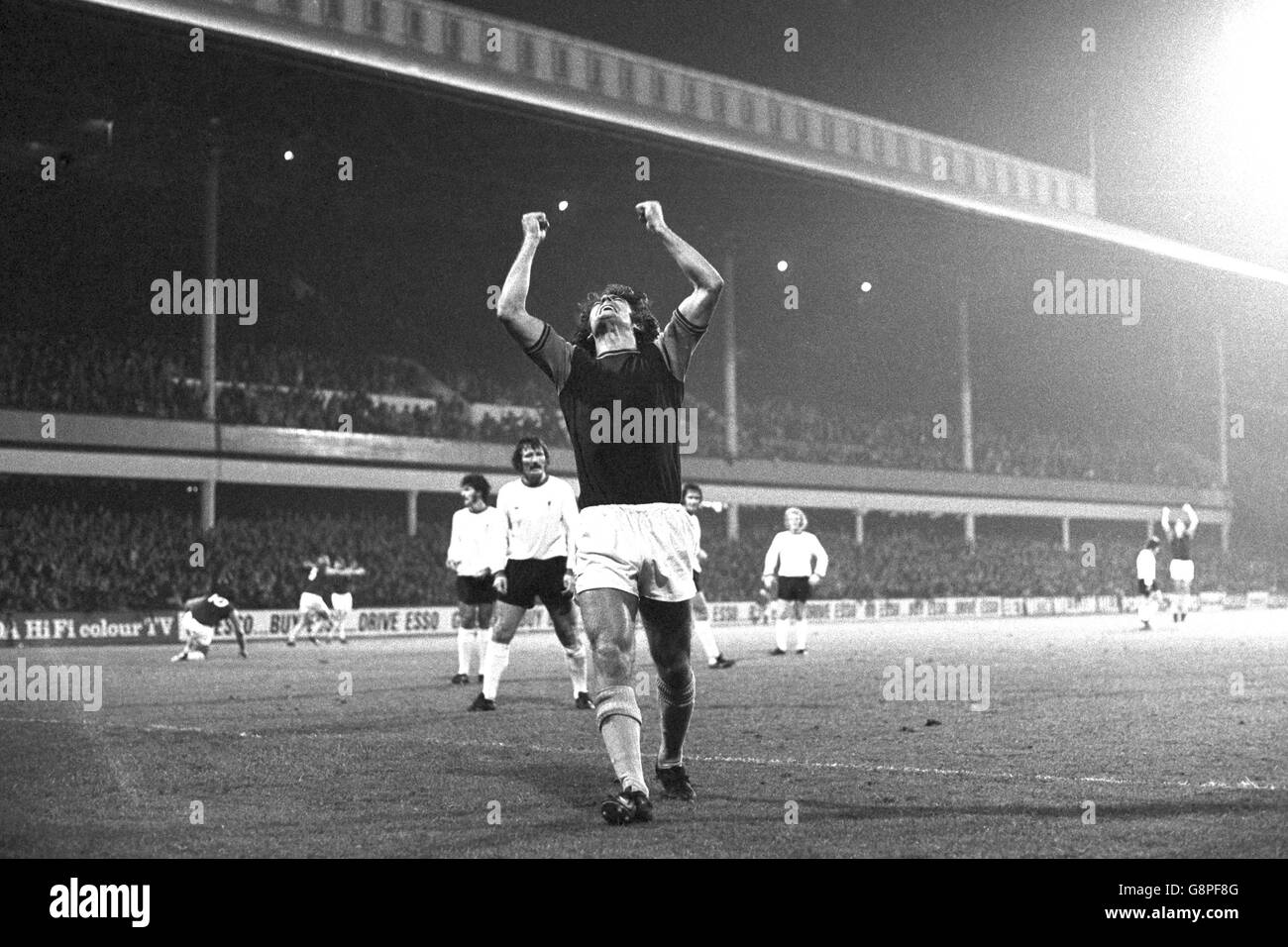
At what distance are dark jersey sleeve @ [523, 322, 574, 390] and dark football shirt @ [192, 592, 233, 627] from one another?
16.7m

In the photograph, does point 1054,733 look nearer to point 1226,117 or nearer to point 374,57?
point 374,57

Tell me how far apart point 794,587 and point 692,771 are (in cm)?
1470

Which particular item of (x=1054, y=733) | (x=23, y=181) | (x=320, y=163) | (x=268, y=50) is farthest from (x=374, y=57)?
(x=1054, y=733)

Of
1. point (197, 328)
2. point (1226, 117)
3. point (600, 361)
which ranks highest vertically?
point (1226, 117)

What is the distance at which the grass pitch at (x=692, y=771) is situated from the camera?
236 inches

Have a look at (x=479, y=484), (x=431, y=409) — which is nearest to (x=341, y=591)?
(x=431, y=409)

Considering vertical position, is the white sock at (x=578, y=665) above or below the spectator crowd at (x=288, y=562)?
below

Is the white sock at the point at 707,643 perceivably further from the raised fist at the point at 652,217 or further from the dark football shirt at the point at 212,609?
the raised fist at the point at 652,217

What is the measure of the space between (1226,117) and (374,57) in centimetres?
3190

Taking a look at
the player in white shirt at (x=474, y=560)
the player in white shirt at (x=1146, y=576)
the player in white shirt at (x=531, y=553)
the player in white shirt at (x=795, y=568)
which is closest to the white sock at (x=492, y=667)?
the player in white shirt at (x=531, y=553)

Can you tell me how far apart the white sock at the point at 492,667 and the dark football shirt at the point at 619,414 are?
238 inches

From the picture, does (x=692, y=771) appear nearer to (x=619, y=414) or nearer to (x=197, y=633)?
(x=619, y=414)
